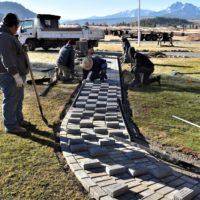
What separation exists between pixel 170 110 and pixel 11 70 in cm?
415

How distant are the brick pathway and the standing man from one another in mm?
891

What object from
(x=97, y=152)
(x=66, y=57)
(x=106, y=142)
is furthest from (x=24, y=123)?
(x=66, y=57)

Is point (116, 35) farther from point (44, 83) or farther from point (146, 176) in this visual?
point (146, 176)

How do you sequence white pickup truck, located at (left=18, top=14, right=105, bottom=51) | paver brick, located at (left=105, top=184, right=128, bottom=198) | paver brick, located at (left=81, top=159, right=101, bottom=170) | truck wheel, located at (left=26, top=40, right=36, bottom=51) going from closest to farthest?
1. paver brick, located at (left=105, top=184, right=128, bottom=198)
2. paver brick, located at (left=81, top=159, right=101, bottom=170)
3. white pickup truck, located at (left=18, top=14, right=105, bottom=51)
4. truck wheel, located at (left=26, top=40, right=36, bottom=51)

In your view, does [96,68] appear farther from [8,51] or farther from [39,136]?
[8,51]

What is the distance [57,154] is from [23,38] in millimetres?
22214

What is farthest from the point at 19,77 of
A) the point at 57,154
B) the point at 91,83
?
the point at 91,83

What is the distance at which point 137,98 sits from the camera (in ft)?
34.9

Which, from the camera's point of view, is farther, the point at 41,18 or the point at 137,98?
the point at 41,18

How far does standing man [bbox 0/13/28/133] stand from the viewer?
6.46 m

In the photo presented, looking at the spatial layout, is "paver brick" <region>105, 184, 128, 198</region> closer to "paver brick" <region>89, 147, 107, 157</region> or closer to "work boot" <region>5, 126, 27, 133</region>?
"paver brick" <region>89, 147, 107, 157</region>

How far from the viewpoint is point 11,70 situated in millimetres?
6473

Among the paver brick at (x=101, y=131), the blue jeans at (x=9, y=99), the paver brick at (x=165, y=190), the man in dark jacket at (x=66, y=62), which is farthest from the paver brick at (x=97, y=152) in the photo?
the man in dark jacket at (x=66, y=62)

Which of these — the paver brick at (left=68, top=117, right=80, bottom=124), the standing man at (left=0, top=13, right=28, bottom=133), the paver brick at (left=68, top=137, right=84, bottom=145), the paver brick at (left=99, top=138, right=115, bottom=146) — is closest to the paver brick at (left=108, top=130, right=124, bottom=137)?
the paver brick at (left=99, top=138, right=115, bottom=146)
